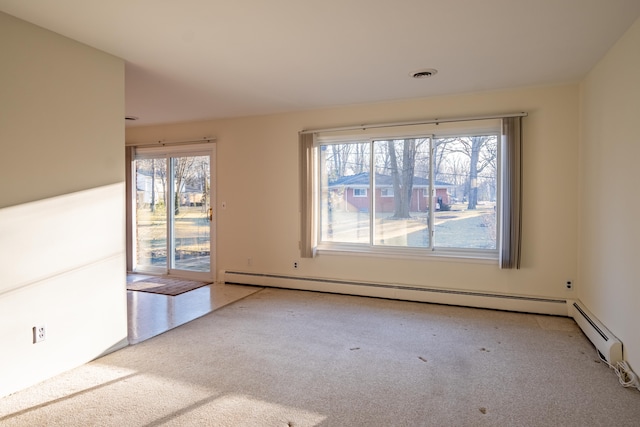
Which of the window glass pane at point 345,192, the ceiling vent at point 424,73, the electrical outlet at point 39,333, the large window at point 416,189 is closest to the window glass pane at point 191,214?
the large window at point 416,189

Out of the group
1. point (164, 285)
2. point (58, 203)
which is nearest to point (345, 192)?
point (164, 285)

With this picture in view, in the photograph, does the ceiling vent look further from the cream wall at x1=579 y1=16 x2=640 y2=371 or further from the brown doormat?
Result: the brown doormat

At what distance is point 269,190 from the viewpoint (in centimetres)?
536

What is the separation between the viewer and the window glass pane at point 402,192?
4.64 m

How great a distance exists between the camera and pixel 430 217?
15.1 ft

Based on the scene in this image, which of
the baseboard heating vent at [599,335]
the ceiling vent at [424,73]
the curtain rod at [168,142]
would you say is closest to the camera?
the baseboard heating vent at [599,335]

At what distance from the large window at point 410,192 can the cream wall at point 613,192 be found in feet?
3.01

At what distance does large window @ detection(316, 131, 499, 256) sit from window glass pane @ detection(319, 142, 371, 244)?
0.04ft

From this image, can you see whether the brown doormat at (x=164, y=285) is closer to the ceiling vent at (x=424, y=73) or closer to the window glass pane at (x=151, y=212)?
the window glass pane at (x=151, y=212)

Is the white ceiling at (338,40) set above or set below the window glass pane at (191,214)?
above

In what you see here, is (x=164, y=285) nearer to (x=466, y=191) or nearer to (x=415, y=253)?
(x=415, y=253)

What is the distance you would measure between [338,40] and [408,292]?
304cm

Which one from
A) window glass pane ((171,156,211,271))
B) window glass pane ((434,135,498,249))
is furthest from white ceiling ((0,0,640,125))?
window glass pane ((171,156,211,271))

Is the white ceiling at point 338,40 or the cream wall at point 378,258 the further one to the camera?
the cream wall at point 378,258
